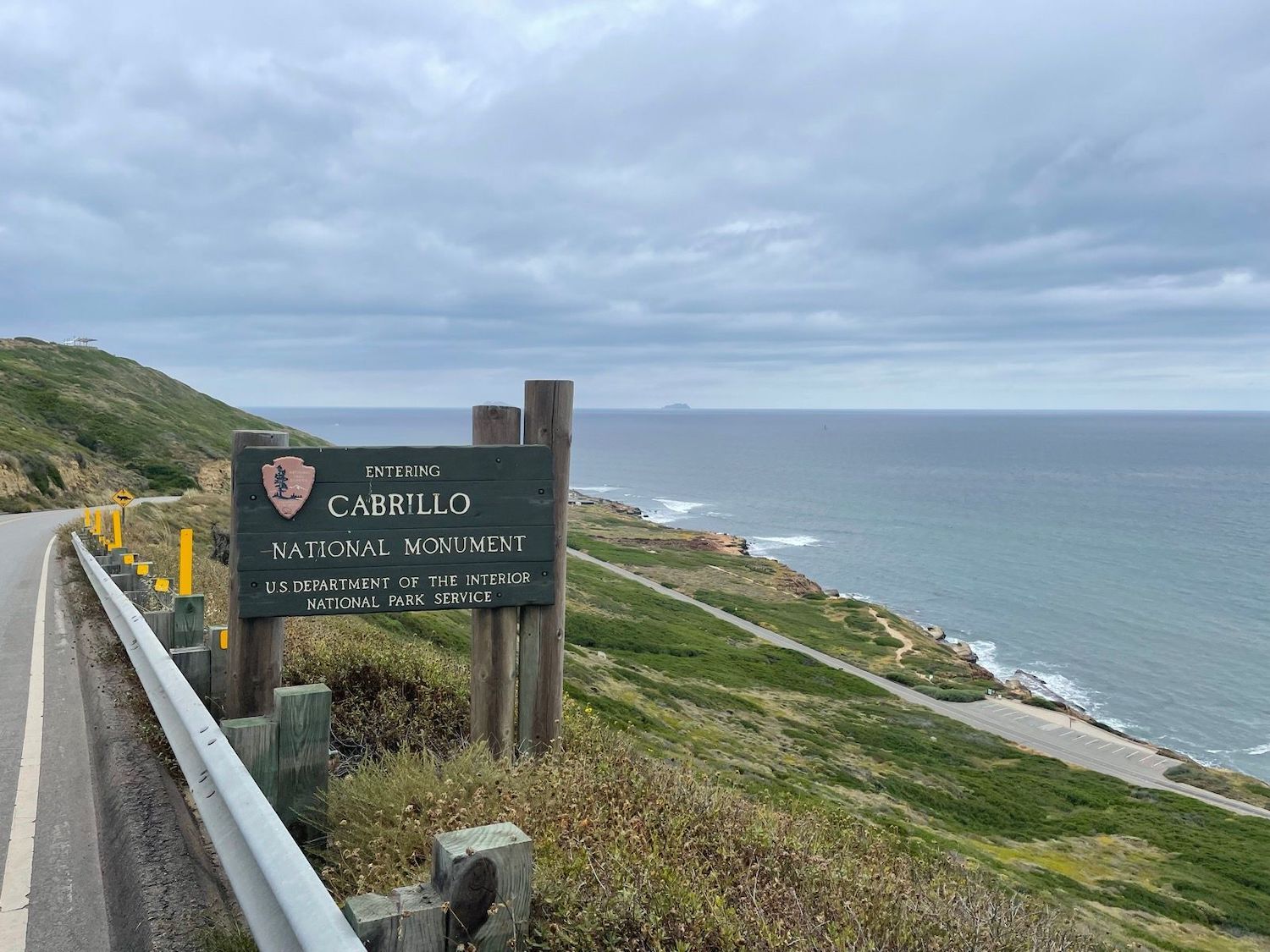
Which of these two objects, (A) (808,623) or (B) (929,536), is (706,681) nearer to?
(A) (808,623)

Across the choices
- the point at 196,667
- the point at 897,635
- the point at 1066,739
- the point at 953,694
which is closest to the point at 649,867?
the point at 196,667

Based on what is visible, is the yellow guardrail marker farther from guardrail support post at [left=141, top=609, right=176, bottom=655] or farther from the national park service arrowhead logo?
the national park service arrowhead logo

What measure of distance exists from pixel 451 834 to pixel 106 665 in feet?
24.6

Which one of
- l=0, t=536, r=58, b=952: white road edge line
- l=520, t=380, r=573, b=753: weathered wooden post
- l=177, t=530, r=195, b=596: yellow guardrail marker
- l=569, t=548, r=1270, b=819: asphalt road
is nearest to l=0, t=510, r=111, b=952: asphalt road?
l=0, t=536, r=58, b=952: white road edge line

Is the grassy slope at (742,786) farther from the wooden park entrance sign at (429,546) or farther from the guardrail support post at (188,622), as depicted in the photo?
the guardrail support post at (188,622)

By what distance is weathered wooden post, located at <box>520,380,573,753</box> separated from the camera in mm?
5570

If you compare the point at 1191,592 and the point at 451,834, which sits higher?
the point at 451,834

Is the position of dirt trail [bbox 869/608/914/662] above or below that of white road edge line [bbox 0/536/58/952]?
below

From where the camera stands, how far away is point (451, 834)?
2.89 metres

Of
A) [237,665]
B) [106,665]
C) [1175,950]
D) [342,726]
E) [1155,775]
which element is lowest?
[1155,775]

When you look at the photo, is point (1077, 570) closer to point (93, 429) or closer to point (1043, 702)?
point (1043, 702)

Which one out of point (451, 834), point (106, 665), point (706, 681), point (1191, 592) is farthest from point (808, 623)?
point (451, 834)

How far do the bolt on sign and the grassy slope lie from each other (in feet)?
3.24

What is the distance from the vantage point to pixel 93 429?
7025 cm
